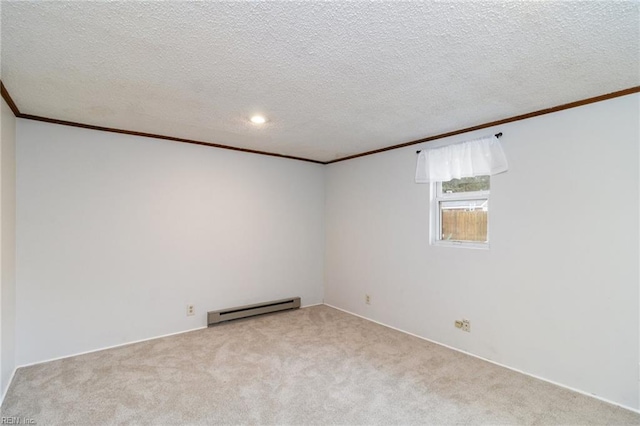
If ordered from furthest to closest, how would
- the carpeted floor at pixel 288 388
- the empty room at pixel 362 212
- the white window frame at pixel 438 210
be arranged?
1. the white window frame at pixel 438 210
2. the carpeted floor at pixel 288 388
3. the empty room at pixel 362 212

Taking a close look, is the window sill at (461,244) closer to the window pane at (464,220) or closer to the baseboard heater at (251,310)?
the window pane at (464,220)

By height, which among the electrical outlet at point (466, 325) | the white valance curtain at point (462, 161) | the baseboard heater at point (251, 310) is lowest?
the baseboard heater at point (251, 310)

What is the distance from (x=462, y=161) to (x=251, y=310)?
10.1 ft

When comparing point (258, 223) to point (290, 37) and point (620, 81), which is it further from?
point (620, 81)

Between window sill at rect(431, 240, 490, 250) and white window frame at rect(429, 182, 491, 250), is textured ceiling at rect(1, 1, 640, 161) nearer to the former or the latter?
white window frame at rect(429, 182, 491, 250)

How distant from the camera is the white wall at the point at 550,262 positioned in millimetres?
2248

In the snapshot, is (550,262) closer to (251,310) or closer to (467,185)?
(467,185)

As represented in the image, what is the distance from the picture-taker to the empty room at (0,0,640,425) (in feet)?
5.37

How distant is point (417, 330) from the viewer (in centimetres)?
358

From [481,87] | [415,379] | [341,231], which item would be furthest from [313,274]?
[481,87]

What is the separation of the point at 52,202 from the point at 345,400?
123 inches

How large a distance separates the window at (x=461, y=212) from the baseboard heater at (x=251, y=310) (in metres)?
2.20

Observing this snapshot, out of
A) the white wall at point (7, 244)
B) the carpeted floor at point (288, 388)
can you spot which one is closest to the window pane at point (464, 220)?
the carpeted floor at point (288, 388)

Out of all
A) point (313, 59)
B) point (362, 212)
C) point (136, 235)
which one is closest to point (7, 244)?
point (136, 235)
